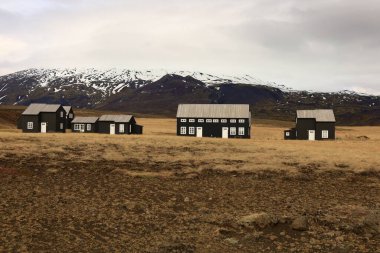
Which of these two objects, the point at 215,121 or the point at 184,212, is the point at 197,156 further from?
the point at 215,121

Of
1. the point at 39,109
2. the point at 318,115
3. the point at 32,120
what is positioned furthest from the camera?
the point at 39,109

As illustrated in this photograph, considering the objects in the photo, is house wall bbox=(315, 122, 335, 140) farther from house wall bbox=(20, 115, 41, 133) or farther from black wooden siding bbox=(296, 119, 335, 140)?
house wall bbox=(20, 115, 41, 133)

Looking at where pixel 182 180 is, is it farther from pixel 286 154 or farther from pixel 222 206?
pixel 286 154

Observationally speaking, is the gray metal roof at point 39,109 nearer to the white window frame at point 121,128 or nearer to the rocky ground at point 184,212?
the white window frame at point 121,128

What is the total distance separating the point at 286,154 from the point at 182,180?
1889 cm

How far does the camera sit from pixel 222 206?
63.1 ft

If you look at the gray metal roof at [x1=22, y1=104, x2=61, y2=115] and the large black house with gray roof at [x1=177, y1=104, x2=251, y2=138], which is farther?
the gray metal roof at [x1=22, y1=104, x2=61, y2=115]

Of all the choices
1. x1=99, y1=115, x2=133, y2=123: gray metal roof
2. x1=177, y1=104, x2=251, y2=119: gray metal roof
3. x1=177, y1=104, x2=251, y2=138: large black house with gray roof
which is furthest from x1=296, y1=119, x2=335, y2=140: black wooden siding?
x1=99, y1=115, x2=133, y2=123: gray metal roof

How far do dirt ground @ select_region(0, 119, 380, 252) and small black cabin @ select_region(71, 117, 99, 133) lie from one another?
52.7m

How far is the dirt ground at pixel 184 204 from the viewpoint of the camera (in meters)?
13.8

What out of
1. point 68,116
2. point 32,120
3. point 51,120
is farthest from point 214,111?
point 32,120

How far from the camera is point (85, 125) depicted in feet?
298

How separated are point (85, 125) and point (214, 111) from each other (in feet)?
96.3

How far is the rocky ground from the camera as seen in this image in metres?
13.6
